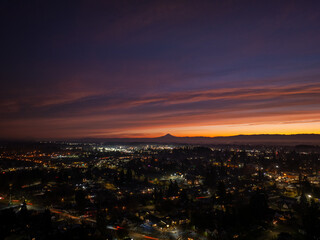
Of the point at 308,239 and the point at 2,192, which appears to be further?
the point at 2,192

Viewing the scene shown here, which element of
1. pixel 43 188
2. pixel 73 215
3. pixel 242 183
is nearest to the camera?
pixel 73 215

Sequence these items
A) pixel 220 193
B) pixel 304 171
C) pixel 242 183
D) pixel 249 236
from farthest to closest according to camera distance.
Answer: pixel 304 171
pixel 242 183
pixel 220 193
pixel 249 236

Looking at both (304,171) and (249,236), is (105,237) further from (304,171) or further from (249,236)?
(304,171)

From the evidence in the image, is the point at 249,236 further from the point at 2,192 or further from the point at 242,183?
the point at 2,192

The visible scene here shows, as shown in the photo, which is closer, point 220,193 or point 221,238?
point 221,238

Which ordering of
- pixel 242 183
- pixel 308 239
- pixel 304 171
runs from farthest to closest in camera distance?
pixel 304 171 → pixel 242 183 → pixel 308 239

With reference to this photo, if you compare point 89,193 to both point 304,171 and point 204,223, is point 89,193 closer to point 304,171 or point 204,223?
point 204,223

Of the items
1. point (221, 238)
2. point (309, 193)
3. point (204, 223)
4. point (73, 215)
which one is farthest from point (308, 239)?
point (73, 215)

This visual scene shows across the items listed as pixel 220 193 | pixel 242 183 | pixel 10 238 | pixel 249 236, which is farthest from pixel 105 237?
pixel 242 183

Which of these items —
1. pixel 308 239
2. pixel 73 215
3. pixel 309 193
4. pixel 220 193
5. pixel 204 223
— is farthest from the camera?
pixel 309 193
